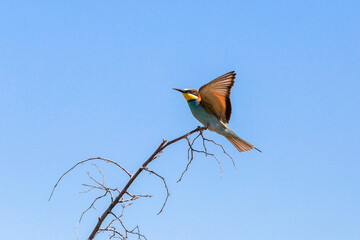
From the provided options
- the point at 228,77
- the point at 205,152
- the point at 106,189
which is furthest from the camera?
the point at 228,77

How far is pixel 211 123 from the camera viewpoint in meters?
3.81

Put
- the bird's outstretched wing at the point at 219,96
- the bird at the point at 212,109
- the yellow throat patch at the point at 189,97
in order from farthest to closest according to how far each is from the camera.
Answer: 1. the yellow throat patch at the point at 189,97
2. the bird at the point at 212,109
3. the bird's outstretched wing at the point at 219,96

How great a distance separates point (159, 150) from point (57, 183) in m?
0.49

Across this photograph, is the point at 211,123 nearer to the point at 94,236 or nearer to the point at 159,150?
the point at 159,150

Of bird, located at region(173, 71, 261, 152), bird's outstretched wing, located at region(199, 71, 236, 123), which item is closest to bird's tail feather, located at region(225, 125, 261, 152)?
bird, located at region(173, 71, 261, 152)

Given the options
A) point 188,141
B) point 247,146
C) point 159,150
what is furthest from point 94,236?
point 247,146

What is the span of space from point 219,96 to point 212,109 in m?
0.16

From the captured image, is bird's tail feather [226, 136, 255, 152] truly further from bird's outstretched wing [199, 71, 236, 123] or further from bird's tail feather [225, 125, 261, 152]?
bird's outstretched wing [199, 71, 236, 123]

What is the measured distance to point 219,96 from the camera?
12.3 ft

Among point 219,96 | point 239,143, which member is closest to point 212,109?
point 219,96

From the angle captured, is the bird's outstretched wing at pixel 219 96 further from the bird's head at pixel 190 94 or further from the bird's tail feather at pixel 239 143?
the bird's tail feather at pixel 239 143

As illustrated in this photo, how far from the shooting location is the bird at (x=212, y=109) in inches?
148

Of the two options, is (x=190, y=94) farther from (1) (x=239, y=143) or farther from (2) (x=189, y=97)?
(1) (x=239, y=143)

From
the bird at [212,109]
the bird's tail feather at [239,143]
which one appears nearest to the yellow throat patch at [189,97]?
the bird at [212,109]
